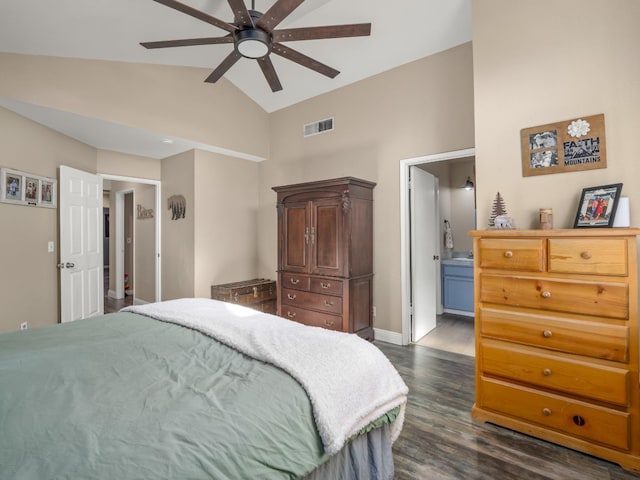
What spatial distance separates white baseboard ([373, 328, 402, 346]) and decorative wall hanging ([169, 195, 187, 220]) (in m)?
3.31

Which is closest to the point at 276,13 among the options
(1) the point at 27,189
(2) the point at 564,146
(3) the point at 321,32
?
(3) the point at 321,32

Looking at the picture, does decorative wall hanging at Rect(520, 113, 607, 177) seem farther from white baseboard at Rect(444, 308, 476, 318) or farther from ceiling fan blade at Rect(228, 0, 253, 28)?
white baseboard at Rect(444, 308, 476, 318)

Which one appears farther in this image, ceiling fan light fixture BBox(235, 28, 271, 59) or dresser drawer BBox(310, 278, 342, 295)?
dresser drawer BBox(310, 278, 342, 295)

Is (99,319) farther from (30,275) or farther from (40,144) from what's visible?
(40,144)

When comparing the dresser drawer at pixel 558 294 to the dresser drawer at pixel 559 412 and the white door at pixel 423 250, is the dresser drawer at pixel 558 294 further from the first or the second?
the white door at pixel 423 250

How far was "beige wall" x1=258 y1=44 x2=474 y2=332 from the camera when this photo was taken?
135 inches

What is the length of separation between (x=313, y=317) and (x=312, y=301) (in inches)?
7.6

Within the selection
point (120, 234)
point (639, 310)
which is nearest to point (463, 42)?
point (639, 310)

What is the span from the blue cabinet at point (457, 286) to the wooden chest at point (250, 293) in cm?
275

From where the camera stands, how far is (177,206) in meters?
5.01

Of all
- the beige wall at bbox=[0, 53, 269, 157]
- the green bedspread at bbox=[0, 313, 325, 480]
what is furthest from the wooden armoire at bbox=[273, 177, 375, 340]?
the green bedspread at bbox=[0, 313, 325, 480]

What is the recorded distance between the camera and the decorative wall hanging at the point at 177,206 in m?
4.90

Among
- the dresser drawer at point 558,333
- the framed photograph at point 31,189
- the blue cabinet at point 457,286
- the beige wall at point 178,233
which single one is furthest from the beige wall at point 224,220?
the dresser drawer at point 558,333

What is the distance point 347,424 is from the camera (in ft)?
4.12
